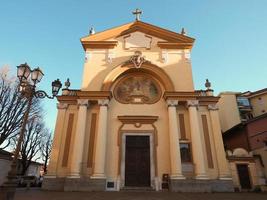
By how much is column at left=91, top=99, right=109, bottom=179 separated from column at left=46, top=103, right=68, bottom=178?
2784mm

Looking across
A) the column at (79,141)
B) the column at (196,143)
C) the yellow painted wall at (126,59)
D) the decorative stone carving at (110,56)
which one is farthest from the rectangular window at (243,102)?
the column at (79,141)

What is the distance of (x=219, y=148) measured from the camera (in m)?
13.5

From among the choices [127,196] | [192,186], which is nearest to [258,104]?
[192,186]

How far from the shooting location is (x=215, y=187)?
12.5 metres

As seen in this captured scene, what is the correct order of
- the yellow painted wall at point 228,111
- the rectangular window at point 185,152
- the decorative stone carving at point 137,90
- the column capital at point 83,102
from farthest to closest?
the yellow painted wall at point 228,111 → the decorative stone carving at point 137,90 → the column capital at point 83,102 → the rectangular window at point 185,152

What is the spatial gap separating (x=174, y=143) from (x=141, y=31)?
33.3 feet

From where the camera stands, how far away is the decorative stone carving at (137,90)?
1516cm

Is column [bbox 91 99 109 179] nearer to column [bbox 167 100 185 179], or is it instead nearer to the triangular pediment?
column [bbox 167 100 185 179]

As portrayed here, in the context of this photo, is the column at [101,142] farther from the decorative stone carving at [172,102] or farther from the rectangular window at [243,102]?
the rectangular window at [243,102]

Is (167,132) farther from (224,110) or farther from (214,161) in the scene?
(224,110)

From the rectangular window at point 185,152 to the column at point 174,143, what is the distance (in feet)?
2.53

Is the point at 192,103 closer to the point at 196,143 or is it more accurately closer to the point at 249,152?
the point at 196,143

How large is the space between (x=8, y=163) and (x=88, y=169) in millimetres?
7934

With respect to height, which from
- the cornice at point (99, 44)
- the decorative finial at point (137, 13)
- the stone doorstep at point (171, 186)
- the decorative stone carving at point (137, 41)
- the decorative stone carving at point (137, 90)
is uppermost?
the decorative finial at point (137, 13)
